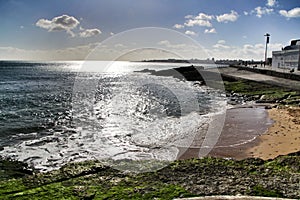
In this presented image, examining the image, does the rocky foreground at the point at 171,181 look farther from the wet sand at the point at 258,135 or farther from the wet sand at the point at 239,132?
the wet sand at the point at 239,132

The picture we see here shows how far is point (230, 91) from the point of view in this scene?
109ft

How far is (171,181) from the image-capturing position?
6.49 meters

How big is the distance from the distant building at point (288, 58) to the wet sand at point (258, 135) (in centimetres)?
2613

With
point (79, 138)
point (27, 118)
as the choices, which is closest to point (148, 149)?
point (79, 138)

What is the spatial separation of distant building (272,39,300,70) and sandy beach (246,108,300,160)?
27790 millimetres

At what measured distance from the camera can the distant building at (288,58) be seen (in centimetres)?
4170

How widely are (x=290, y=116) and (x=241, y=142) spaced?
696 centimetres

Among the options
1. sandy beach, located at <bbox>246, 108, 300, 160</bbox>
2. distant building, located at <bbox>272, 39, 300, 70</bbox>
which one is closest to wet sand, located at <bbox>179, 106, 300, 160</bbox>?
sandy beach, located at <bbox>246, 108, 300, 160</bbox>

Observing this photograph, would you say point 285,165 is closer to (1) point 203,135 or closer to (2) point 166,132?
(1) point 203,135

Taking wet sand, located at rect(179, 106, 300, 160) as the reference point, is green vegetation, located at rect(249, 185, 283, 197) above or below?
above

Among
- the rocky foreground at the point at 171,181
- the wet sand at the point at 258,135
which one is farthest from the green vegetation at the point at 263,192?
the wet sand at the point at 258,135

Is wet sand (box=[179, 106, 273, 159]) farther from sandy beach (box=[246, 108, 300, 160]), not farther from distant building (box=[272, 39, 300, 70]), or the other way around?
distant building (box=[272, 39, 300, 70])

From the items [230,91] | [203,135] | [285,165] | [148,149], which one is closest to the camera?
[285,165]

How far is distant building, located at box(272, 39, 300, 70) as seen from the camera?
137 feet
